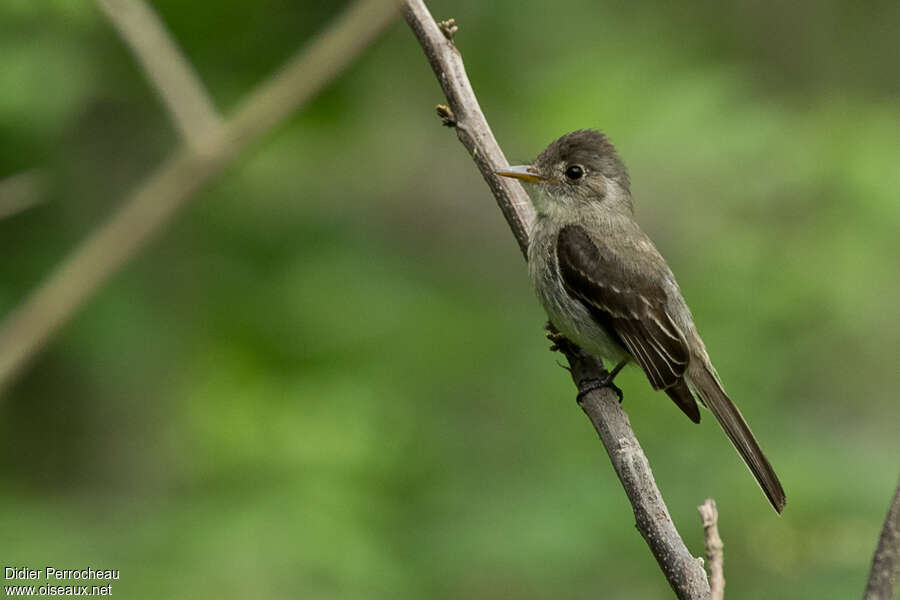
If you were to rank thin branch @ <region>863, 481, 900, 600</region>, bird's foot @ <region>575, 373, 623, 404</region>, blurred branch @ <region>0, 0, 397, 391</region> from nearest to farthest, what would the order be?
blurred branch @ <region>0, 0, 397, 391</region> < thin branch @ <region>863, 481, 900, 600</region> < bird's foot @ <region>575, 373, 623, 404</region>

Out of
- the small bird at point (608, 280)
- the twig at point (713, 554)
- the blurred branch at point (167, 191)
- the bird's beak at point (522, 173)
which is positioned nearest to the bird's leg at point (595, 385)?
the small bird at point (608, 280)

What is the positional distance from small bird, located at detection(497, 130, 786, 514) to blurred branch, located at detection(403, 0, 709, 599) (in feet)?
0.56

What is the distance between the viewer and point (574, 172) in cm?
516

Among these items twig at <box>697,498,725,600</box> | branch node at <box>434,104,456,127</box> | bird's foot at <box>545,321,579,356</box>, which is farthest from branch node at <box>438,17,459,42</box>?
twig at <box>697,498,725,600</box>

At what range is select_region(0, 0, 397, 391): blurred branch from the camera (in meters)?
1.44

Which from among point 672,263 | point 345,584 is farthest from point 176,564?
point 672,263

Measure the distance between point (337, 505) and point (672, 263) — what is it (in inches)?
125

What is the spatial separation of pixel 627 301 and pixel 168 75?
11.2ft

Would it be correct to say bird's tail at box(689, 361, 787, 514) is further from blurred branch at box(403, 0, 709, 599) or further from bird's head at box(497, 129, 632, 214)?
bird's head at box(497, 129, 632, 214)

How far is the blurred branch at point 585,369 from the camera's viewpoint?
Result: 2.55 metres

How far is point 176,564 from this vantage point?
4.20 m

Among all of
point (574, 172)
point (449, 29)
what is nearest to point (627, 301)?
point (574, 172)

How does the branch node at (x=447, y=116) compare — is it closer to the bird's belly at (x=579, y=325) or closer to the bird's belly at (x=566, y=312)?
the bird's belly at (x=566, y=312)

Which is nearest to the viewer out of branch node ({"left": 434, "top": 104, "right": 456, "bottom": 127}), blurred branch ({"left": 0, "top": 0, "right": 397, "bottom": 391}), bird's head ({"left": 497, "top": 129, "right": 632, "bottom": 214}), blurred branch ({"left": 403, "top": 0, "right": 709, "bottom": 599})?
Result: blurred branch ({"left": 0, "top": 0, "right": 397, "bottom": 391})
